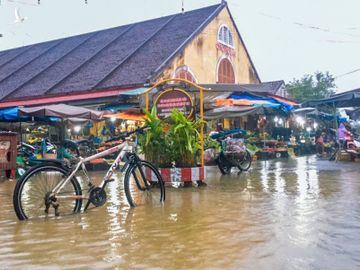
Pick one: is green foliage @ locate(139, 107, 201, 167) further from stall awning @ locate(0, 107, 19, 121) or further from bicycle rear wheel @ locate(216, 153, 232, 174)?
stall awning @ locate(0, 107, 19, 121)

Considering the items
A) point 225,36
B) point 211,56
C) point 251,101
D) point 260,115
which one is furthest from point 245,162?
point 225,36

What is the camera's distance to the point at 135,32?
79.5 ft

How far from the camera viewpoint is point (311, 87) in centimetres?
3872

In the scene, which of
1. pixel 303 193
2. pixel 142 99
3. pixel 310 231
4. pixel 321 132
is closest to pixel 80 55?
pixel 321 132

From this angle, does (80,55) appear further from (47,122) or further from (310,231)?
(310,231)

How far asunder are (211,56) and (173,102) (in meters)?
14.5

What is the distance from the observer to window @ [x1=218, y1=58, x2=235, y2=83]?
75.3 feet

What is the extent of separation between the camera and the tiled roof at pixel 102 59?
18.5 metres

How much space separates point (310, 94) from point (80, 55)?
22886 millimetres

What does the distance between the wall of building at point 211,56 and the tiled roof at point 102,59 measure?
485 mm

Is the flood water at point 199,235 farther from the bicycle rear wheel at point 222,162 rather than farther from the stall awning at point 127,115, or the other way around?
the stall awning at point 127,115

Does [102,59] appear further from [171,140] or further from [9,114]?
[171,140]

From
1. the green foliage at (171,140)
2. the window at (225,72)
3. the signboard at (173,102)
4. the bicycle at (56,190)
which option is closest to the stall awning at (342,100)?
the window at (225,72)

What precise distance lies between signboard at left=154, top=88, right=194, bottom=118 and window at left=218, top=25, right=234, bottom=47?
50.8 feet
